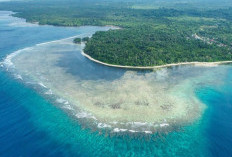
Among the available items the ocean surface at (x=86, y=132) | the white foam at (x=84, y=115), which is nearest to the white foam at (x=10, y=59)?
the ocean surface at (x=86, y=132)

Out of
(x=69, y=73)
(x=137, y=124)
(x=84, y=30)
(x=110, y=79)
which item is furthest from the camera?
(x=84, y=30)

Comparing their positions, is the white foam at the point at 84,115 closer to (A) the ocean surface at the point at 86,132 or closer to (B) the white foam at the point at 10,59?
(A) the ocean surface at the point at 86,132

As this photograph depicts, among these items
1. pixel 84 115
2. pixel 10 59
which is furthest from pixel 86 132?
pixel 10 59

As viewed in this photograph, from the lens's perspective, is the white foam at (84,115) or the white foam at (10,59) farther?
the white foam at (10,59)

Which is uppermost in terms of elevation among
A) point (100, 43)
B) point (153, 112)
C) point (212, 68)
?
point (100, 43)

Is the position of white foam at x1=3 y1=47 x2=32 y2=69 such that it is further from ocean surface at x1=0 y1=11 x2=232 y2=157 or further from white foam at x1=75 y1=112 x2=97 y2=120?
white foam at x1=75 y1=112 x2=97 y2=120

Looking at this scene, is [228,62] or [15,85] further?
[228,62]

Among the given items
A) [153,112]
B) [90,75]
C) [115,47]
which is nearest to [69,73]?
[90,75]

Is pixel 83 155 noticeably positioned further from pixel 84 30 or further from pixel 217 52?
pixel 84 30

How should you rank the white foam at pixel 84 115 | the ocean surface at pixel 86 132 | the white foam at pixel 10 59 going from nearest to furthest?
1. the ocean surface at pixel 86 132
2. the white foam at pixel 84 115
3. the white foam at pixel 10 59

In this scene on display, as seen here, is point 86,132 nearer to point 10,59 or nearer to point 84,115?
point 84,115

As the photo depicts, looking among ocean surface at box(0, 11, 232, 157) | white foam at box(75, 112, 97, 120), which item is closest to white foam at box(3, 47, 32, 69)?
ocean surface at box(0, 11, 232, 157)
